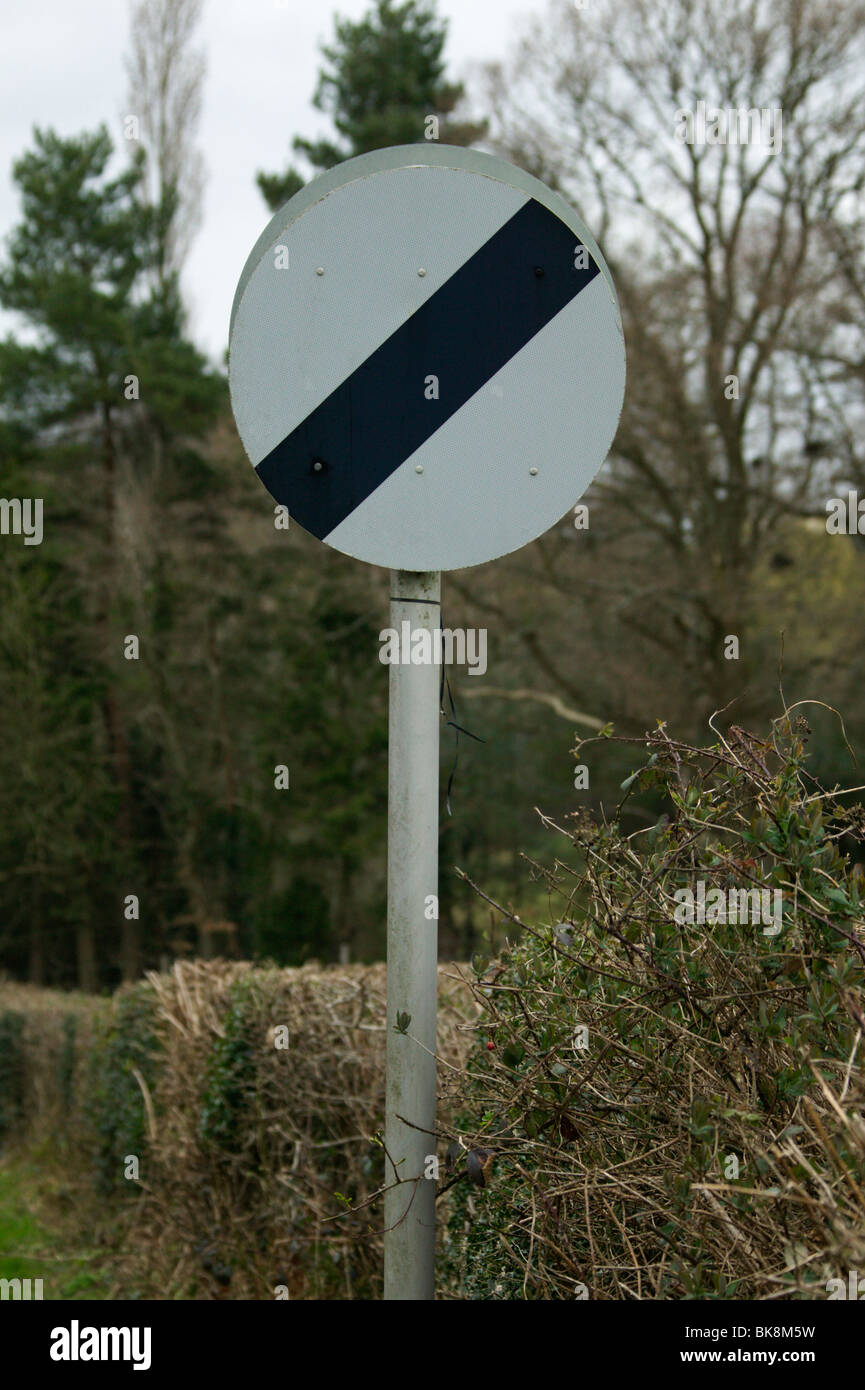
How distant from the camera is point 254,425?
1815mm

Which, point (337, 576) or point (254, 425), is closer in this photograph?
point (254, 425)

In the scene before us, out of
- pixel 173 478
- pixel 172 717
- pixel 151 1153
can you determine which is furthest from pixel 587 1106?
pixel 173 478

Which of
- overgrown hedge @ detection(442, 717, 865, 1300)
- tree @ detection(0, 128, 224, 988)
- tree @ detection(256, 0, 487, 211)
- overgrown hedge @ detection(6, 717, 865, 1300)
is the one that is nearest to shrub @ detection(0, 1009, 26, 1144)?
overgrown hedge @ detection(6, 717, 865, 1300)

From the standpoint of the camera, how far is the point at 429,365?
Result: 5.87 feet

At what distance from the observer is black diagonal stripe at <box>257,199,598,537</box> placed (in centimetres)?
179

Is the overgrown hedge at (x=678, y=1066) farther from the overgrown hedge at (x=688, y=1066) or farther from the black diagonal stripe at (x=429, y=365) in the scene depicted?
the black diagonal stripe at (x=429, y=365)

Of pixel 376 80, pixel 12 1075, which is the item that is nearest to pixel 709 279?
pixel 376 80

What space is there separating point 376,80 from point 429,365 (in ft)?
76.0

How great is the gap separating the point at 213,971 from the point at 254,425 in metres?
3.84

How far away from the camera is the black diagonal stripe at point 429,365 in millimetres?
1792

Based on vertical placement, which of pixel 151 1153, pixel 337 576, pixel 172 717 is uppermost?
pixel 337 576

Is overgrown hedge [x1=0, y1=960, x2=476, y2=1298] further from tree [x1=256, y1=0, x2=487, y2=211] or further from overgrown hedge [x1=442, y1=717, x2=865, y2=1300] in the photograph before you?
tree [x1=256, y1=0, x2=487, y2=211]
